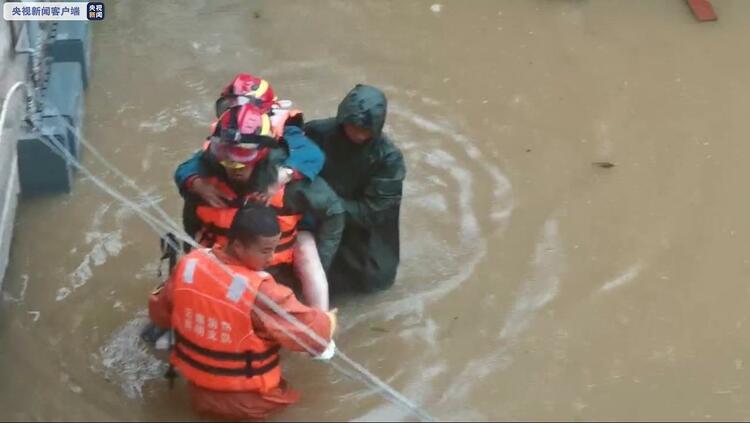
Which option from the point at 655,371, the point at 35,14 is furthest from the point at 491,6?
the point at 655,371

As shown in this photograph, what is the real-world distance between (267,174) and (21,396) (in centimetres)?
125

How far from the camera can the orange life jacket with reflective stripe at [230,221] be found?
391cm

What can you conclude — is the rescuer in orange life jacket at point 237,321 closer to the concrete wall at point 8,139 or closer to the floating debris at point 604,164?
the concrete wall at point 8,139

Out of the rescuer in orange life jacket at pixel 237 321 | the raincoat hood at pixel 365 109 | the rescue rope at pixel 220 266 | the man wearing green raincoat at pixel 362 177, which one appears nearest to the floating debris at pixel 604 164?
the man wearing green raincoat at pixel 362 177

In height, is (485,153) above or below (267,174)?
below

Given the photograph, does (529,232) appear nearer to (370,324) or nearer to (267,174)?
(370,324)

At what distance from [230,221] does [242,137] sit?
1.10 ft

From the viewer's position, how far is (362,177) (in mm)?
4355

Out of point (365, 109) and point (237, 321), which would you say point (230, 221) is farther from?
point (365, 109)

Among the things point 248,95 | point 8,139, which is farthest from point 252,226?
point 8,139

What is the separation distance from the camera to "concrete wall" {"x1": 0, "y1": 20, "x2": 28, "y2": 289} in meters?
4.83

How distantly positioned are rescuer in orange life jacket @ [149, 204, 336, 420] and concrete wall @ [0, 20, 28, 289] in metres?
1.35

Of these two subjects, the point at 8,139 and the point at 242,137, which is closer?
the point at 242,137

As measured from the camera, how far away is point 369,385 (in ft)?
13.8
